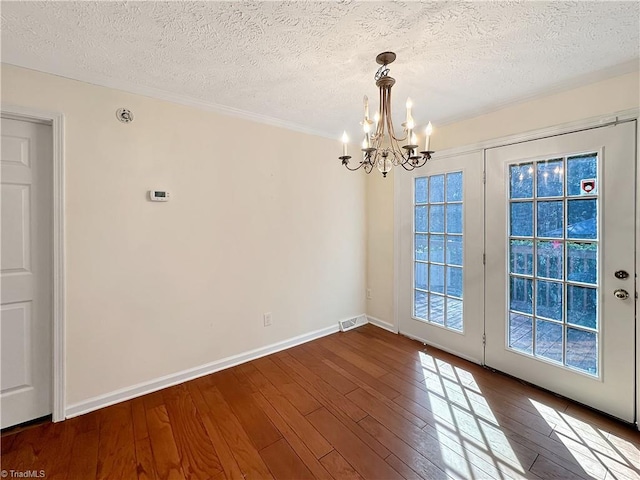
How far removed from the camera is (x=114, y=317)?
2062 mm

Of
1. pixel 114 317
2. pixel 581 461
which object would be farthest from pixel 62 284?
pixel 581 461

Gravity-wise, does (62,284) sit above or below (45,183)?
below

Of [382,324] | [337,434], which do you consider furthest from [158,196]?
[382,324]

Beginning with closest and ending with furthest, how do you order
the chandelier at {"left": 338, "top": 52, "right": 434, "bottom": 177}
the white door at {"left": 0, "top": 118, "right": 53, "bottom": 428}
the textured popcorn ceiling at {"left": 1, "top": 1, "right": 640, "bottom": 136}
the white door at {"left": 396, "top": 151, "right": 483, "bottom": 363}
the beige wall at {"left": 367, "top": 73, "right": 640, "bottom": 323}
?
the textured popcorn ceiling at {"left": 1, "top": 1, "right": 640, "bottom": 136}
the chandelier at {"left": 338, "top": 52, "right": 434, "bottom": 177}
the white door at {"left": 0, "top": 118, "right": 53, "bottom": 428}
the beige wall at {"left": 367, "top": 73, "right": 640, "bottom": 323}
the white door at {"left": 396, "top": 151, "right": 483, "bottom": 363}

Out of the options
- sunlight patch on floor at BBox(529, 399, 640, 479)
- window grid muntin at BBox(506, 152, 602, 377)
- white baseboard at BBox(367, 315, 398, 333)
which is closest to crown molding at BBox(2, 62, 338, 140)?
window grid muntin at BBox(506, 152, 602, 377)

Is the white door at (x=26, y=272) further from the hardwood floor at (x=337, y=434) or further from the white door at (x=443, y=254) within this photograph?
the white door at (x=443, y=254)

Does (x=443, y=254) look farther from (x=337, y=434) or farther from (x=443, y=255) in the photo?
(x=337, y=434)

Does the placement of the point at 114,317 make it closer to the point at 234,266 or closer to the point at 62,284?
the point at 62,284

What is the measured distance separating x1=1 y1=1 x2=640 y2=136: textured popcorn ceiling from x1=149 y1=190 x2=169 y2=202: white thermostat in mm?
770

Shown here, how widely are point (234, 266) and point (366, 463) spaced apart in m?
1.81

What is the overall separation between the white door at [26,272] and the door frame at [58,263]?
0.08 m

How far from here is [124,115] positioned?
6.73 feet

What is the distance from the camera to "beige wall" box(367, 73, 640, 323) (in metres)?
1.89

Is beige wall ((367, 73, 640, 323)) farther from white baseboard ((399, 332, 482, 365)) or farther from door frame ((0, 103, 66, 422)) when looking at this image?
door frame ((0, 103, 66, 422))
